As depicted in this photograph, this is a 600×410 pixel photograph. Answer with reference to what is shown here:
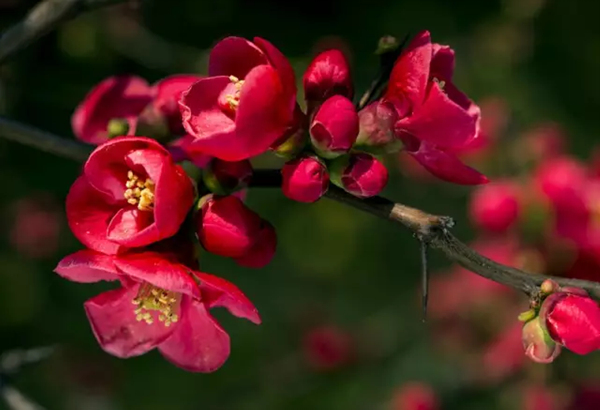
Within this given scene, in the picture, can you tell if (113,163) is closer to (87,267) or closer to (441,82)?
(87,267)

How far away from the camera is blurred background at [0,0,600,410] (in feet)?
7.11

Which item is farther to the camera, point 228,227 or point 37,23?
point 37,23

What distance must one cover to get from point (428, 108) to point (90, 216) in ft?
1.20

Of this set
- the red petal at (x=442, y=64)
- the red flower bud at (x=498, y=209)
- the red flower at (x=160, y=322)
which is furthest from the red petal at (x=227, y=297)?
the red flower bud at (x=498, y=209)

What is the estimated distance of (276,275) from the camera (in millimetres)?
2789

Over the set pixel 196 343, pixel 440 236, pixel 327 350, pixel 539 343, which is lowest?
pixel 327 350

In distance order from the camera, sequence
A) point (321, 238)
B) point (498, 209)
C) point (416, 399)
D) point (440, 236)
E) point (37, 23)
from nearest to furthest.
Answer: point (440, 236) → point (37, 23) → point (498, 209) → point (416, 399) → point (321, 238)

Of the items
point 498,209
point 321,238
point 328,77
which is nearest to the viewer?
point 328,77

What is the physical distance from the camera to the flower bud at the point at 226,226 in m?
0.85

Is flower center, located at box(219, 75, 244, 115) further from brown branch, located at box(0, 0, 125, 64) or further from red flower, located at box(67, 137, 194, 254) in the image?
brown branch, located at box(0, 0, 125, 64)

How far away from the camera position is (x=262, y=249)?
90cm

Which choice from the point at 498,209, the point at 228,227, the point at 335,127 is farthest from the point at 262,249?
the point at 498,209

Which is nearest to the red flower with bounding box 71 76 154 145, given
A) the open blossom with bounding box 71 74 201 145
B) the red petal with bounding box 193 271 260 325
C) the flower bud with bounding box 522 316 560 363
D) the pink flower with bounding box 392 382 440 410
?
the open blossom with bounding box 71 74 201 145

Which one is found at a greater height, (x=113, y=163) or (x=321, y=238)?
(x=113, y=163)
